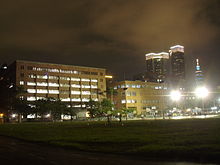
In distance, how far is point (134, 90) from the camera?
184 meters

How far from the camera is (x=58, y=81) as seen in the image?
164 metres

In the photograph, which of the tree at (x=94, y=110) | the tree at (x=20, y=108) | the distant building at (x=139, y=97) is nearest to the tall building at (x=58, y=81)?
the distant building at (x=139, y=97)

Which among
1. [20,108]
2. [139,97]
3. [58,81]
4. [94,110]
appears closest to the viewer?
[20,108]

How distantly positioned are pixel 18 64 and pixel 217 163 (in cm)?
14890

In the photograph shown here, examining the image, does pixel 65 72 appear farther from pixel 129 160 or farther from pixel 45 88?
pixel 129 160

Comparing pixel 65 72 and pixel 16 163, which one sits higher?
pixel 65 72

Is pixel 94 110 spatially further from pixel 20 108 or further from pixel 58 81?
pixel 58 81

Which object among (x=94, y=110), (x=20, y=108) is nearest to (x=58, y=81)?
(x=20, y=108)

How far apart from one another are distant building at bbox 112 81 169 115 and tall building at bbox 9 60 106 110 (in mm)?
13516

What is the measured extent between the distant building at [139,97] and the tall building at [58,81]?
1352 centimetres

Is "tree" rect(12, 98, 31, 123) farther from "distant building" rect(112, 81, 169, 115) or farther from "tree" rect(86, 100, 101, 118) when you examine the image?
"distant building" rect(112, 81, 169, 115)

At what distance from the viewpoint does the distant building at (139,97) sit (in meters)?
178

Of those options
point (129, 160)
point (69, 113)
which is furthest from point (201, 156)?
point (69, 113)

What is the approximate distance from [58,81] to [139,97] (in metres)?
58.5
